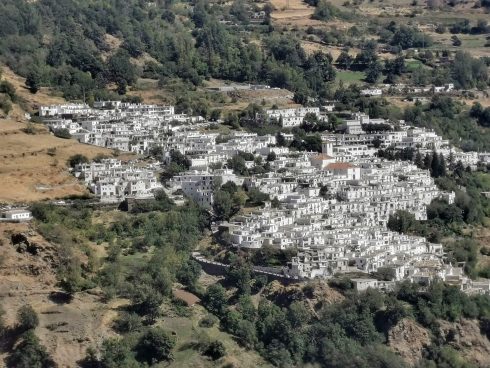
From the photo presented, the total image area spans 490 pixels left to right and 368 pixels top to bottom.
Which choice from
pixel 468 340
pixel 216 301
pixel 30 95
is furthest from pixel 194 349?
pixel 30 95

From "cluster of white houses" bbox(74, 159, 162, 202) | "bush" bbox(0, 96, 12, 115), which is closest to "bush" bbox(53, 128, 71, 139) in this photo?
"bush" bbox(0, 96, 12, 115)

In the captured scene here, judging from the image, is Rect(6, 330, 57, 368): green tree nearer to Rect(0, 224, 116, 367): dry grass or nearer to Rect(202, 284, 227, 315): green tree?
Rect(0, 224, 116, 367): dry grass

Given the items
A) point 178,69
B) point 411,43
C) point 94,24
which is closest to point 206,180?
point 178,69

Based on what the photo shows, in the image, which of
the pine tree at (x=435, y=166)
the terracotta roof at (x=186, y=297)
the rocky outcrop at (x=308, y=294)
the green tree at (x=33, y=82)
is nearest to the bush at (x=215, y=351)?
the terracotta roof at (x=186, y=297)

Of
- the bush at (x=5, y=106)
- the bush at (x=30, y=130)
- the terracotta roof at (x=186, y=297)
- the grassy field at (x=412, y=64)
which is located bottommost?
the grassy field at (x=412, y=64)

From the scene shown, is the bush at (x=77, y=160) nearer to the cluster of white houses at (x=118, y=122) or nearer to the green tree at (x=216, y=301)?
the cluster of white houses at (x=118, y=122)

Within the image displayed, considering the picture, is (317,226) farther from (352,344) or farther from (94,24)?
(94,24)
